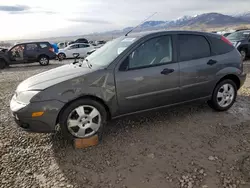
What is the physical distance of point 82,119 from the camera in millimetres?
3357

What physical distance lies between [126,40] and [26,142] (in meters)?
2.26

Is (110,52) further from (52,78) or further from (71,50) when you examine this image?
(71,50)

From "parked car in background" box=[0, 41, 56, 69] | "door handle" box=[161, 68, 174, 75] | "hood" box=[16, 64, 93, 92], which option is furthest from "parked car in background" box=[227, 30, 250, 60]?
"parked car in background" box=[0, 41, 56, 69]

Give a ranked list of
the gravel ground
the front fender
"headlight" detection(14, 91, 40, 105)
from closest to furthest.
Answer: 1. the gravel ground
2. "headlight" detection(14, 91, 40, 105)
3. the front fender

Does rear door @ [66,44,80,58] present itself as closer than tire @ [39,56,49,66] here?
No

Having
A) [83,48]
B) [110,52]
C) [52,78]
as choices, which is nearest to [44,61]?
[83,48]

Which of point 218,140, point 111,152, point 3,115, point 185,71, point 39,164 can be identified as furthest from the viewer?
point 3,115

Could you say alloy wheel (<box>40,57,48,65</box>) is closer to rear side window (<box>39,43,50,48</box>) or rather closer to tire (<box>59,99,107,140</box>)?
rear side window (<box>39,43,50,48</box>)

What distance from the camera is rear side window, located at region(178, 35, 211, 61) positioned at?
3965 mm

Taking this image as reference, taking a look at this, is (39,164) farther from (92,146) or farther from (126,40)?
(126,40)

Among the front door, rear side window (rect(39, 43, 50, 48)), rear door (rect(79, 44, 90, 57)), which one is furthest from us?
rear door (rect(79, 44, 90, 57))

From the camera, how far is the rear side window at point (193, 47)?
3965 millimetres

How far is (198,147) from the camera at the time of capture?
330 centimetres

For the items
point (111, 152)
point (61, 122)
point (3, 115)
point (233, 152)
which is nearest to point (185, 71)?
point (233, 152)
